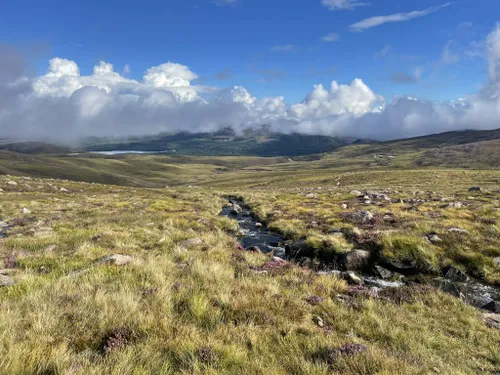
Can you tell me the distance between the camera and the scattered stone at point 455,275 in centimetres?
1286

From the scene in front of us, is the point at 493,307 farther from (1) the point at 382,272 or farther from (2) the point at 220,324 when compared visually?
(2) the point at 220,324

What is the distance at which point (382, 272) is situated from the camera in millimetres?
13914

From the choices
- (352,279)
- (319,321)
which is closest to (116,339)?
(319,321)

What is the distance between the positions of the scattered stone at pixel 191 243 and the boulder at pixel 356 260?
7.19m

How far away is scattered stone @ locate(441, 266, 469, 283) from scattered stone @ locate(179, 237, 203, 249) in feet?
36.9

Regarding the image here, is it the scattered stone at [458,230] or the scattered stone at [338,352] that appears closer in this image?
the scattered stone at [338,352]

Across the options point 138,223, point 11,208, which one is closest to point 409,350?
point 138,223

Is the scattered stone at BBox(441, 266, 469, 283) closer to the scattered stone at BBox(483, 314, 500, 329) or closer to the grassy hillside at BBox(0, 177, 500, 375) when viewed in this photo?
the grassy hillside at BBox(0, 177, 500, 375)

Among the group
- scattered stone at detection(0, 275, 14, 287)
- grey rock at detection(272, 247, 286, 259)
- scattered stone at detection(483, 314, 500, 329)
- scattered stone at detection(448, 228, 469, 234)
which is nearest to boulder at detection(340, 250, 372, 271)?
grey rock at detection(272, 247, 286, 259)

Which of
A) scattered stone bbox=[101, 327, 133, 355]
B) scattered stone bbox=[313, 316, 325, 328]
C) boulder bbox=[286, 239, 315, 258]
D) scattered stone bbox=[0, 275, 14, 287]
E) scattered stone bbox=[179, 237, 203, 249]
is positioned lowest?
boulder bbox=[286, 239, 315, 258]

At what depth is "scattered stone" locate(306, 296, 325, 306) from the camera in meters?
8.52

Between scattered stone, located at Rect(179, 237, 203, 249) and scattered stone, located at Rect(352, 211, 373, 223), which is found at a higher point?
scattered stone, located at Rect(179, 237, 203, 249)

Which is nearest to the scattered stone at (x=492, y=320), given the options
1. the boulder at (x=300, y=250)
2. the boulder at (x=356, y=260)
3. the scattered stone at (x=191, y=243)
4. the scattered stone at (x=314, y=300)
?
the scattered stone at (x=314, y=300)

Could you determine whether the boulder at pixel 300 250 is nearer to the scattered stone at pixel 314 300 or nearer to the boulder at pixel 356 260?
the boulder at pixel 356 260
